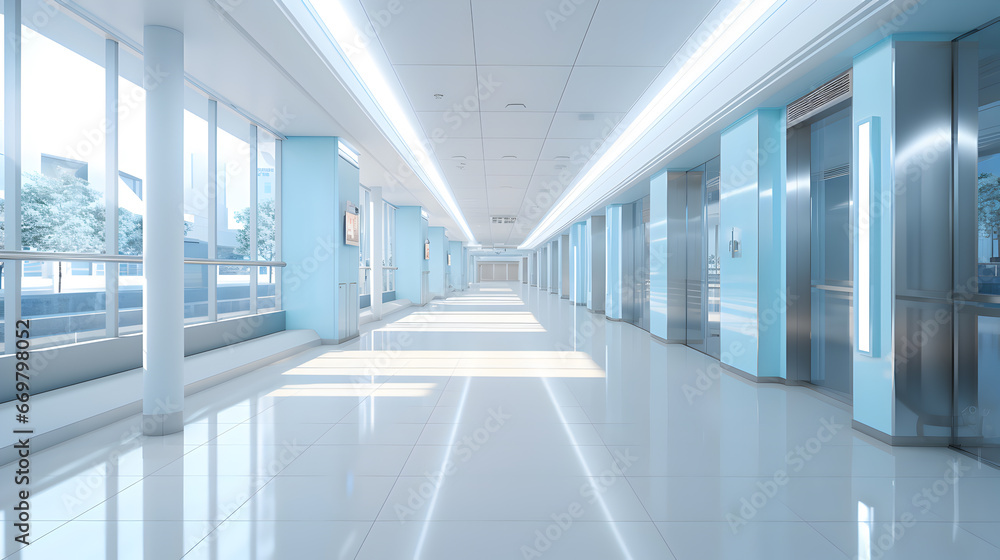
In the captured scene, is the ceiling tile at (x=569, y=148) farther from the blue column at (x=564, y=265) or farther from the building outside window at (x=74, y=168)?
the blue column at (x=564, y=265)

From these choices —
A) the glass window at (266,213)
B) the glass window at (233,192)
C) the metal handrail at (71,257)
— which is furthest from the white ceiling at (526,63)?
the metal handrail at (71,257)

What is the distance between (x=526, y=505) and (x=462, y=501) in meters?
0.35

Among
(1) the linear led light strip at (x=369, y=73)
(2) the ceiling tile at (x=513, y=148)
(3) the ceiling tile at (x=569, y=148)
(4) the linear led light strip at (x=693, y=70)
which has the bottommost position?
(2) the ceiling tile at (x=513, y=148)

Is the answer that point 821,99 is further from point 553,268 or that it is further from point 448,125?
point 553,268

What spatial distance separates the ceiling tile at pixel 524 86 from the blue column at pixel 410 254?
32.3 feet

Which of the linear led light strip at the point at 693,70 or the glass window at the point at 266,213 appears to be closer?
the linear led light strip at the point at 693,70

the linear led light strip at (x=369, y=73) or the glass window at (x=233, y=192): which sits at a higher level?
the linear led light strip at (x=369, y=73)

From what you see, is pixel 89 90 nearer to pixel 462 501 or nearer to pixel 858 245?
pixel 462 501

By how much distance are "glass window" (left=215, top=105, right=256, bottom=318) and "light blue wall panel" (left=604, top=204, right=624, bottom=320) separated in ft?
28.0

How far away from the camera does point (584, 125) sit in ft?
25.8

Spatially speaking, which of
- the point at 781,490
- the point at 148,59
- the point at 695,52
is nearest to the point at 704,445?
the point at 781,490

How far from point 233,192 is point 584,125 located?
18.2ft

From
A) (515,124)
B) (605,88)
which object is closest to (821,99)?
(605,88)

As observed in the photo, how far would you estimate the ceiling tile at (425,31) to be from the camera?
14.9ft
